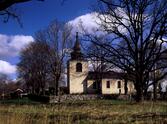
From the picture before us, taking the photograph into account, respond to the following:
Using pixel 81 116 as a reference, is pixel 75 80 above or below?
above

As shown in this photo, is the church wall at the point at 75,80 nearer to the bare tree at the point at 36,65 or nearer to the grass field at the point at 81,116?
the bare tree at the point at 36,65

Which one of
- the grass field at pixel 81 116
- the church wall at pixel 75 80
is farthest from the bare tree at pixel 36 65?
the grass field at pixel 81 116

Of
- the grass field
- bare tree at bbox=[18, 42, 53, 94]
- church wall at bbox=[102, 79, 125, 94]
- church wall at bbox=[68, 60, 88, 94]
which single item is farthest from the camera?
church wall at bbox=[102, 79, 125, 94]

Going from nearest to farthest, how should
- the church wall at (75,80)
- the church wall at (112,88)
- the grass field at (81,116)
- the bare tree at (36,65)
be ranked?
the grass field at (81,116), the bare tree at (36,65), the church wall at (75,80), the church wall at (112,88)

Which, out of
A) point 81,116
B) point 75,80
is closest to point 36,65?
point 75,80

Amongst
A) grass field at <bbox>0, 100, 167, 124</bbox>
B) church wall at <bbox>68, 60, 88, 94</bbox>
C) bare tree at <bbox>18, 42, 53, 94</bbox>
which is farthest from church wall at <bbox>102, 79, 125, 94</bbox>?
grass field at <bbox>0, 100, 167, 124</bbox>

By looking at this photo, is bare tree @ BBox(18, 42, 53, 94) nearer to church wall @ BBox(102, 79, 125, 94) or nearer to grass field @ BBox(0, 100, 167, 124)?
church wall @ BBox(102, 79, 125, 94)

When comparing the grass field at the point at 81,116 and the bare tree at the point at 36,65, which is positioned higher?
the bare tree at the point at 36,65

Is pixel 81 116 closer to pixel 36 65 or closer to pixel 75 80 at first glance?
pixel 36 65

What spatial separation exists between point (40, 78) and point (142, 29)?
44229 millimetres

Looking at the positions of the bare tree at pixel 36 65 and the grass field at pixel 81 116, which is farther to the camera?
the bare tree at pixel 36 65

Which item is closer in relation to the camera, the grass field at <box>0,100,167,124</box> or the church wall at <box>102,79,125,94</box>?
the grass field at <box>0,100,167,124</box>

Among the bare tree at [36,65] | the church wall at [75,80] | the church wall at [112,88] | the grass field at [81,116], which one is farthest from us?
the church wall at [112,88]

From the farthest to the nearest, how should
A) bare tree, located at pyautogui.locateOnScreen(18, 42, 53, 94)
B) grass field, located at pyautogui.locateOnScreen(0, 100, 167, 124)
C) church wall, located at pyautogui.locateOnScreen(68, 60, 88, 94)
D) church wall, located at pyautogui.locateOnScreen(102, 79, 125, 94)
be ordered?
church wall, located at pyautogui.locateOnScreen(102, 79, 125, 94)
church wall, located at pyautogui.locateOnScreen(68, 60, 88, 94)
bare tree, located at pyautogui.locateOnScreen(18, 42, 53, 94)
grass field, located at pyautogui.locateOnScreen(0, 100, 167, 124)
